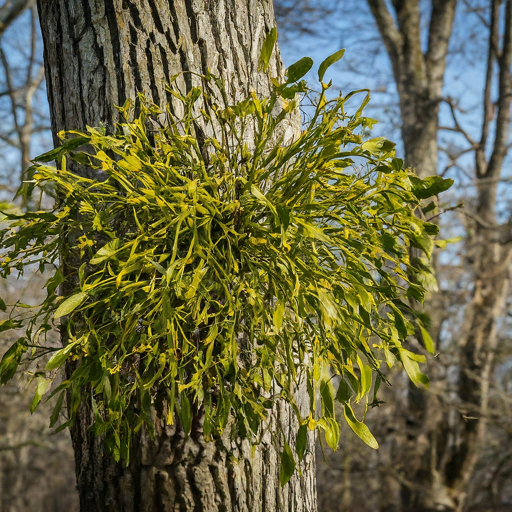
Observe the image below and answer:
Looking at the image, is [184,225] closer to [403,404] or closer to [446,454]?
[446,454]

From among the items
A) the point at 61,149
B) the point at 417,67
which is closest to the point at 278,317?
the point at 61,149

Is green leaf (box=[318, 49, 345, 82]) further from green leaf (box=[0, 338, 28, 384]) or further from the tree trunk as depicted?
green leaf (box=[0, 338, 28, 384])

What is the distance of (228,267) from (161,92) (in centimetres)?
48

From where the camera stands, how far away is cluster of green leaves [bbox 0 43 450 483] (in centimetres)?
87

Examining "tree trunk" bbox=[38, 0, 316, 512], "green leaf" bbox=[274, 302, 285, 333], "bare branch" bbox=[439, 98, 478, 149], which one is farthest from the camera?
"bare branch" bbox=[439, 98, 478, 149]

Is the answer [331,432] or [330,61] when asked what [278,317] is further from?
[330,61]

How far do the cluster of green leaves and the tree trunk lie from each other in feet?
0.36

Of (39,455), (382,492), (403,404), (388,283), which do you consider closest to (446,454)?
(403,404)

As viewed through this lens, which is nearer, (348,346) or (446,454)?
(348,346)

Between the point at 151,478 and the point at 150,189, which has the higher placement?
Result: the point at 150,189

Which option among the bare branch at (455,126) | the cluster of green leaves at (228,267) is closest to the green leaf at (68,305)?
the cluster of green leaves at (228,267)

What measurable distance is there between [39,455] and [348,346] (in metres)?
12.7

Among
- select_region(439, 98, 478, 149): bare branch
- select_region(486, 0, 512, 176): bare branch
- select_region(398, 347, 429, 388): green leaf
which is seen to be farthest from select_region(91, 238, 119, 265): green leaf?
select_region(486, 0, 512, 176): bare branch

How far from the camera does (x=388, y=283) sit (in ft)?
3.34
